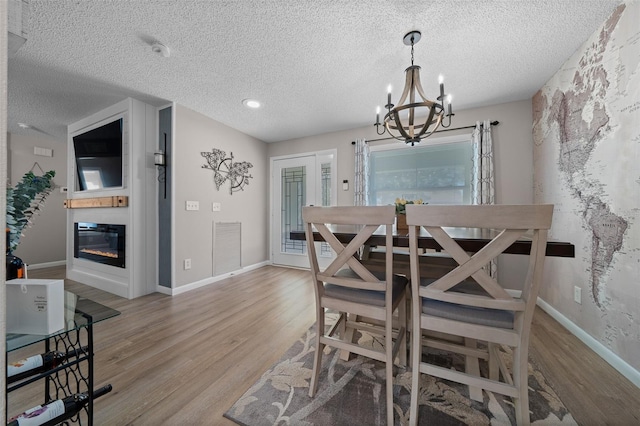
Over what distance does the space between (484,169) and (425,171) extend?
2.33 feet

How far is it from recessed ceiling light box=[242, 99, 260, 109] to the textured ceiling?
9 centimetres

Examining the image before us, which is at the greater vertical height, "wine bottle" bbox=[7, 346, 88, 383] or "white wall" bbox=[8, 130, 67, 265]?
"white wall" bbox=[8, 130, 67, 265]

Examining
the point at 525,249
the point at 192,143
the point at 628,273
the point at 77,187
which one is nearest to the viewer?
the point at 525,249

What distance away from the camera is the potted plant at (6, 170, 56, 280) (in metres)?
0.89

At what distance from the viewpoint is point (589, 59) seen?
184 cm

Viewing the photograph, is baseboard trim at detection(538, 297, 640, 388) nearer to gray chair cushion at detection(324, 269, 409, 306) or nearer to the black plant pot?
gray chair cushion at detection(324, 269, 409, 306)

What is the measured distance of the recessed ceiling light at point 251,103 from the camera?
284 cm

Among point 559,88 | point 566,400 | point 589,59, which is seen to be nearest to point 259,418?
point 566,400

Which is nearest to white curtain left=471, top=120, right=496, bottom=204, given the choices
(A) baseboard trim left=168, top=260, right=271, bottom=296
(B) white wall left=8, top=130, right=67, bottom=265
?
(A) baseboard trim left=168, top=260, right=271, bottom=296

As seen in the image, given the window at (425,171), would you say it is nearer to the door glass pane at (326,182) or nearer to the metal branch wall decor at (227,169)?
the door glass pane at (326,182)

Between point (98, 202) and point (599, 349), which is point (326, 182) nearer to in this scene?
point (98, 202)

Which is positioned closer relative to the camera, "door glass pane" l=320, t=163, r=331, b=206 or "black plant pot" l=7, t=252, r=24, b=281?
"black plant pot" l=7, t=252, r=24, b=281

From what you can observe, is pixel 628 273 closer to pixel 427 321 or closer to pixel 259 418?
pixel 427 321

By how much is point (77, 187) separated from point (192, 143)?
6.26ft
